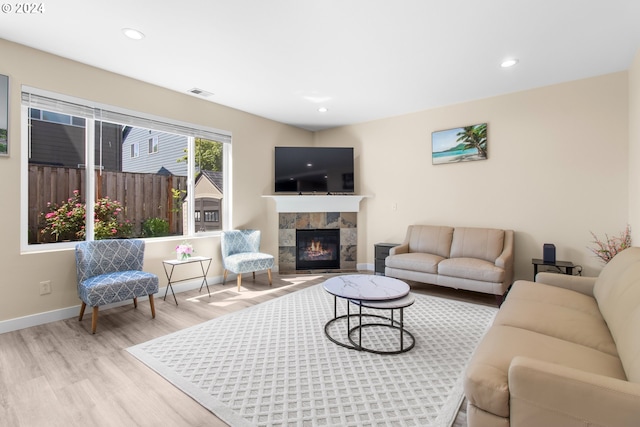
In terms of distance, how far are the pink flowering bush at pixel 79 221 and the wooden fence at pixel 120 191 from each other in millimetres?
48

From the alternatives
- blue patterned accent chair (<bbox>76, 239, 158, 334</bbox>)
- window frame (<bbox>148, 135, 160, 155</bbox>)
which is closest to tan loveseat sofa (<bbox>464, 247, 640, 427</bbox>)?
→ blue patterned accent chair (<bbox>76, 239, 158, 334</bbox>)

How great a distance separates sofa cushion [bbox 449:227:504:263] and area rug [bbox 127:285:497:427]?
0.98 m

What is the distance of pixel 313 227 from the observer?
17.7 ft

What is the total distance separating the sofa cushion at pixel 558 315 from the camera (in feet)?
5.59

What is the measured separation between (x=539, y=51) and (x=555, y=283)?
220 cm

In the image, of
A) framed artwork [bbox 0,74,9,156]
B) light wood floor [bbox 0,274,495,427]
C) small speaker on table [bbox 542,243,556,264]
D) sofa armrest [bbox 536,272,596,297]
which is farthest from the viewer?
small speaker on table [bbox 542,243,556,264]

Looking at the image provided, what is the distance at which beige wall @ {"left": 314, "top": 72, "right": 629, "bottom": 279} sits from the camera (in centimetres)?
349

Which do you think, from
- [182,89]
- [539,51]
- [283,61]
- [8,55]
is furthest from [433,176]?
[8,55]

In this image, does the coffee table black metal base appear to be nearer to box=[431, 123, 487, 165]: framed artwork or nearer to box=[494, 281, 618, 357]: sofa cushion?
box=[494, 281, 618, 357]: sofa cushion

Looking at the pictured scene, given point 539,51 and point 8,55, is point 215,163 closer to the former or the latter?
point 8,55

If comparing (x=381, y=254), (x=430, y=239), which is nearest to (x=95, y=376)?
(x=381, y=254)

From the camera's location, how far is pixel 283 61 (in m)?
3.12

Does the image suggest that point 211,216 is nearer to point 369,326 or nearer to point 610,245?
point 369,326

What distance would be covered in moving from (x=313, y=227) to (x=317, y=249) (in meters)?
0.40
